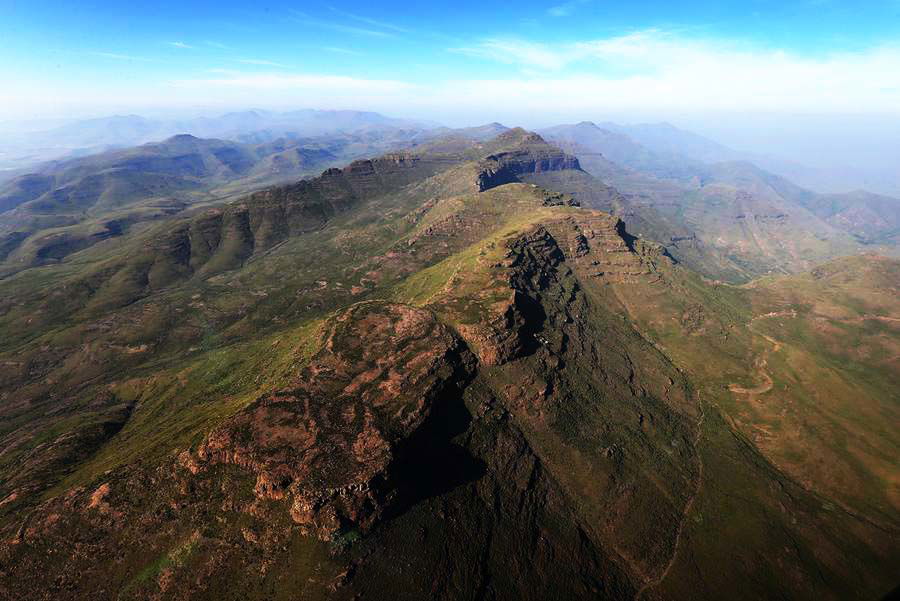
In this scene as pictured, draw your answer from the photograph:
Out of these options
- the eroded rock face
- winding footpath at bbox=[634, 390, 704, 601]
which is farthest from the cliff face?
winding footpath at bbox=[634, 390, 704, 601]

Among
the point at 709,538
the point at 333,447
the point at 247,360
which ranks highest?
the point at 333,447

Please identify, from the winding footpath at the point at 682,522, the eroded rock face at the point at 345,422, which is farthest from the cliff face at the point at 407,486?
the winding footpath at the point at 682,522

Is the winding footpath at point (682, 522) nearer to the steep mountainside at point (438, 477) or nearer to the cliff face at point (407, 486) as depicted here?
the steep mountainside at point (438, 477)

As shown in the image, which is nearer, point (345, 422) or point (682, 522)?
point (345, 422)

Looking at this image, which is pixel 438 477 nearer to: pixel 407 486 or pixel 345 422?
pixel 407 486

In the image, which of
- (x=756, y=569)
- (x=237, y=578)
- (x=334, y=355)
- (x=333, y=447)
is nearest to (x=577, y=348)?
(x=756, y=569)

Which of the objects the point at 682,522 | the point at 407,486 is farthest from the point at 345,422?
the point at 682,522

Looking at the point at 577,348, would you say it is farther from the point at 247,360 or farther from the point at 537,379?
the point at 247,360

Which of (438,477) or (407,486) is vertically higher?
(407,486)
